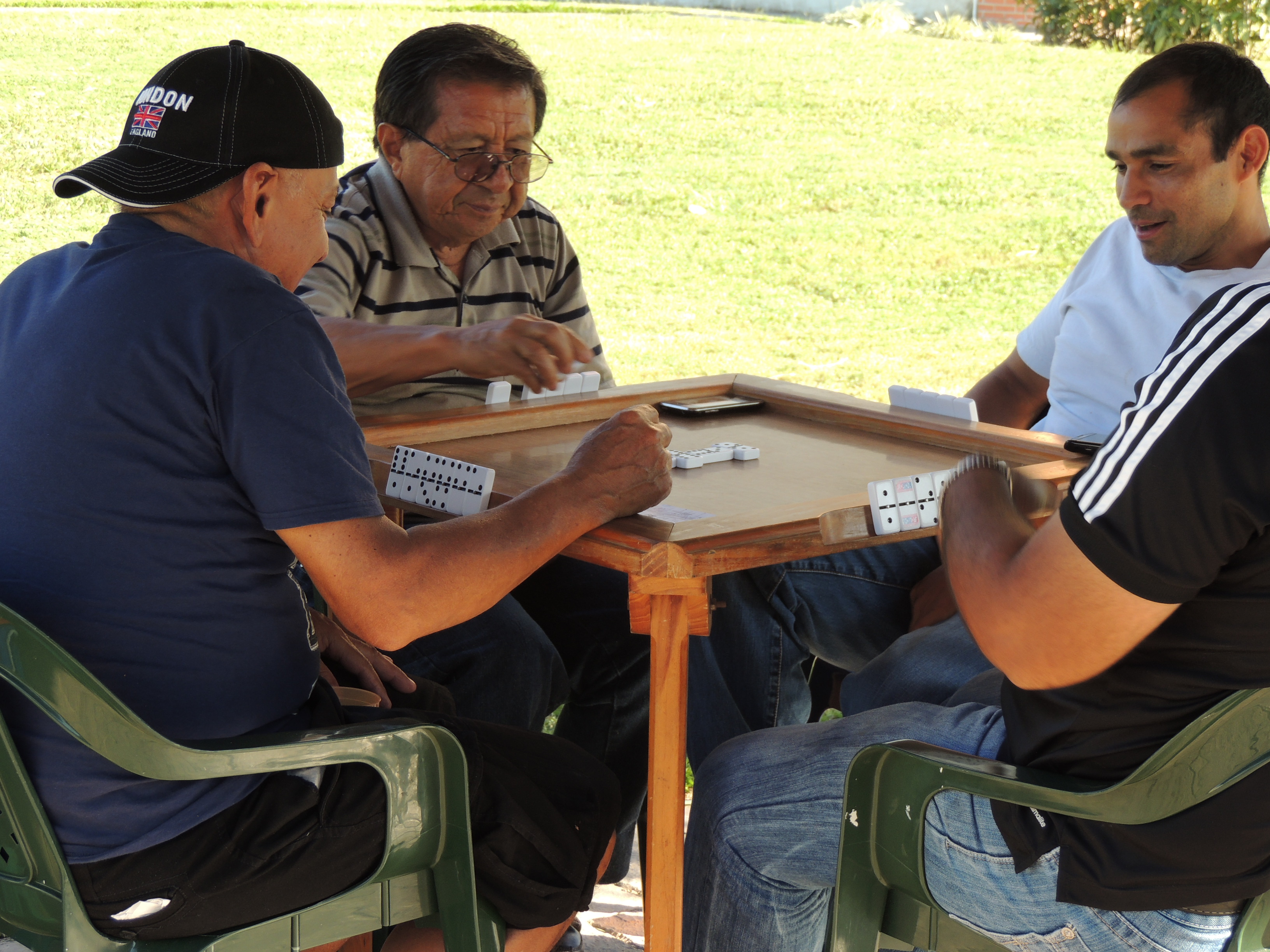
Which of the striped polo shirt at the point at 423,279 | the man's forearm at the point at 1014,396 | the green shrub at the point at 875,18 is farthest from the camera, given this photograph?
the green shrub at the point at 875,18

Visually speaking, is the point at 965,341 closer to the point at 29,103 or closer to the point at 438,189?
the point at 438,189

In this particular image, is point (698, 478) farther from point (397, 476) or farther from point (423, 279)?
point (423, 279)

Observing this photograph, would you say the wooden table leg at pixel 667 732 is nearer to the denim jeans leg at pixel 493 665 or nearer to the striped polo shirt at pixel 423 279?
the denim jeans leg at pixel 493 665

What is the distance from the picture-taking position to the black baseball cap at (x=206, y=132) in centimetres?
156

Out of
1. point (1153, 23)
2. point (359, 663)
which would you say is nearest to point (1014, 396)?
point (359, 663)

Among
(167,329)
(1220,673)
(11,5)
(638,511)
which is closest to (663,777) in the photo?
(638,511)

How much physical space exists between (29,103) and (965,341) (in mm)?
7057

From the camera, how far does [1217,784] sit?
132cm

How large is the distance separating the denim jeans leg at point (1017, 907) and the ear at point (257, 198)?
3.54 feet

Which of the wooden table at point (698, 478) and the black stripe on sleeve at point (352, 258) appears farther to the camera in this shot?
the black stripe on sleeve at point (352, 258)

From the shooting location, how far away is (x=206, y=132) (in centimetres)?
157

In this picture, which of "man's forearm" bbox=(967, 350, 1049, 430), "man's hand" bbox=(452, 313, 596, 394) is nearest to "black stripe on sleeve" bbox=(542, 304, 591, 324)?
"man's hand" bbox=(452, 313, 596, 394)

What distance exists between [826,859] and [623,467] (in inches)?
22.7

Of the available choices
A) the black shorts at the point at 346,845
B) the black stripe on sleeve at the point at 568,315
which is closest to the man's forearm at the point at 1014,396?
the black stripe on sleeve at the point at 568,315
